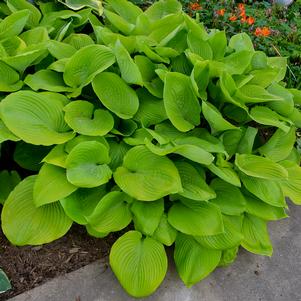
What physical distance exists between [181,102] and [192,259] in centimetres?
73

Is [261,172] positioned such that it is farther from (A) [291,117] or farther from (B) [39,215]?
(B) [39,215]

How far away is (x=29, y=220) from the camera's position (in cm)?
194

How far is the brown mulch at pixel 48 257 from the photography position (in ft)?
6.52

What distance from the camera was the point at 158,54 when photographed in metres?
2.40

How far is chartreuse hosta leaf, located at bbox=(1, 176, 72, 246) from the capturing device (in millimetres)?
→ 1911

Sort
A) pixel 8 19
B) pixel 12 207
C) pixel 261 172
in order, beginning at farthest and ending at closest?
1. pixel 8 19
2. pixel 261 172
3. pixel 12 207

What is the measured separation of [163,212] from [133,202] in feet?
0.49

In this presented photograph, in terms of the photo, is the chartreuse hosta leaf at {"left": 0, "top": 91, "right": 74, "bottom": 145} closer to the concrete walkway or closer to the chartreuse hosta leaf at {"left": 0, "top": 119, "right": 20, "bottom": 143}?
the chartreuse hosta leaf at {"left": 0, "top": 119, "right": 20, "bottom": 143}

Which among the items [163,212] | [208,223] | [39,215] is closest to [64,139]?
[39,215]

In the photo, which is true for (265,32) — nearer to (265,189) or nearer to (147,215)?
(265,189)

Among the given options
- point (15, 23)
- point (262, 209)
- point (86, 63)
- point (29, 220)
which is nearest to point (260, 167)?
point (262, 209)

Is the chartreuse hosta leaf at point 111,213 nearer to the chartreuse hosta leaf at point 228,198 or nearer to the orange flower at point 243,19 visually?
the chartreuse hosta leaf at point 228,198

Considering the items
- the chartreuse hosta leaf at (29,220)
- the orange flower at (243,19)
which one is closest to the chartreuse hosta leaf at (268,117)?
the chartreuse hosta leaf at (29,220)

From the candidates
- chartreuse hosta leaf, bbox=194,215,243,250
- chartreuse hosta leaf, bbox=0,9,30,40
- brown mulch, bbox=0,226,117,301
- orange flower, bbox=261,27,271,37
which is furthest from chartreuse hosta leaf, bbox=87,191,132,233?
orange flower, bbox=261,27,271,37
